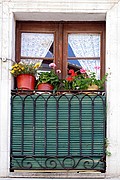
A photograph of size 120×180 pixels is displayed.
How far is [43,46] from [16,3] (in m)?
1.01

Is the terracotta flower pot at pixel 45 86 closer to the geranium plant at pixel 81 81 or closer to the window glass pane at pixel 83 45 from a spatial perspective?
the geranium plant at pixel 81 81

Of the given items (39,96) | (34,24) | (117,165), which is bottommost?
(117,165)

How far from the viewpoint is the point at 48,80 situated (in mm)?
7875

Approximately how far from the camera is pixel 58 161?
7707mm

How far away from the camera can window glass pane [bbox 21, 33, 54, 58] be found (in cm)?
827

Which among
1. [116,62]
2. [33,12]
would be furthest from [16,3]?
[116,62]

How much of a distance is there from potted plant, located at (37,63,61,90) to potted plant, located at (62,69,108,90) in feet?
0.61

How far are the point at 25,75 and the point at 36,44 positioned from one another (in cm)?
76

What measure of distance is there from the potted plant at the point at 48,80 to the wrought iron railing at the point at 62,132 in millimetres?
216

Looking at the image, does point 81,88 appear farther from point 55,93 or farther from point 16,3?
point 16,3

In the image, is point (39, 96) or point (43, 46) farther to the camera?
point (43, 46)

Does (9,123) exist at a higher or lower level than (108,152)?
higher

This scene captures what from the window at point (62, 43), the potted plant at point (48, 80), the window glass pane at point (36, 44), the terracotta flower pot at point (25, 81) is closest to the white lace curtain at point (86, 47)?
the window at point (62, 43)

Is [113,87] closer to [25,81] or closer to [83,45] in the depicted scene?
[83,45]
